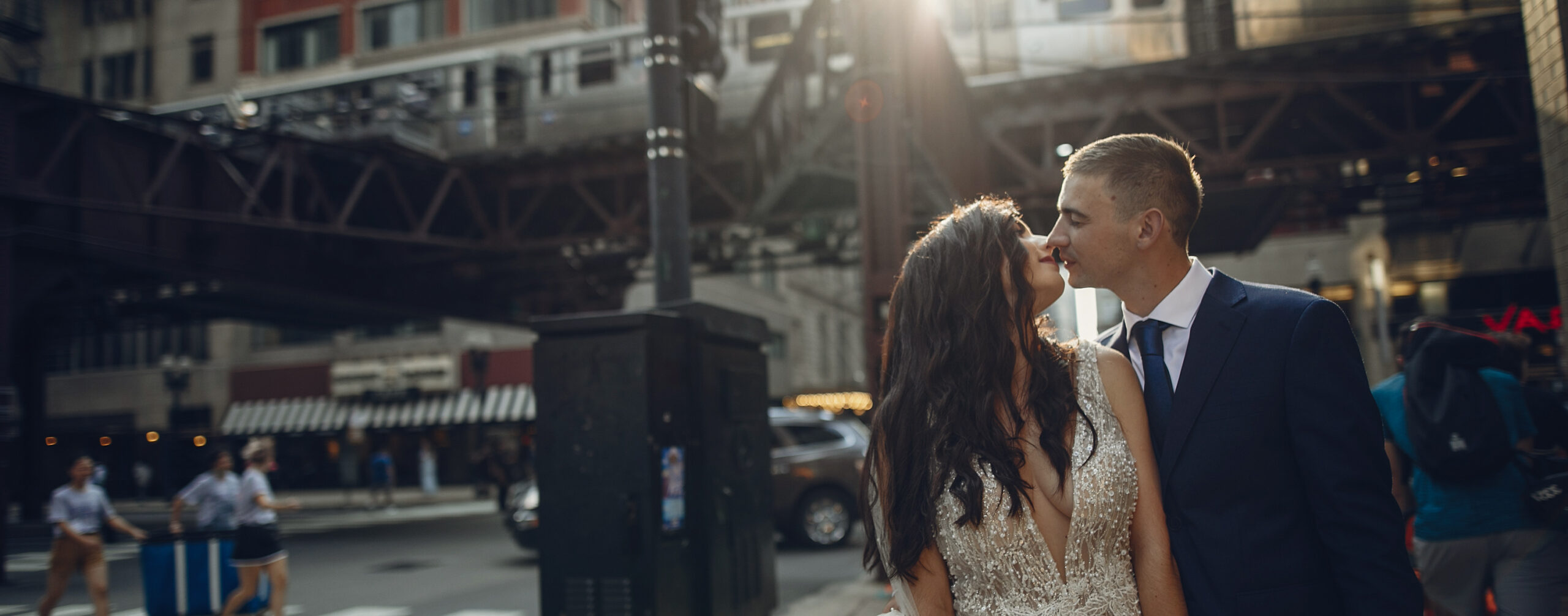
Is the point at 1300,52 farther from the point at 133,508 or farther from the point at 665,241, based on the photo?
the point at 133,508

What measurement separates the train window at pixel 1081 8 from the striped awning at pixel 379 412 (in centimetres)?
2186

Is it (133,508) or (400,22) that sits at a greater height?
(400,22)

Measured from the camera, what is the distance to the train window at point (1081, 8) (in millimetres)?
16703

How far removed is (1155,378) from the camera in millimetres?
2303

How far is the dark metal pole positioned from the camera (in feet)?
22.9

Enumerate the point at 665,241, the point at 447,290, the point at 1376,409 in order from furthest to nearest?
the point at 447,290
the point at 665,241
the point at 1376,409

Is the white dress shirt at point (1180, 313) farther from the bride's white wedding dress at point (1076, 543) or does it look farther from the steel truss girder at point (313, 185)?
the steel truss girder at point (313, 185)

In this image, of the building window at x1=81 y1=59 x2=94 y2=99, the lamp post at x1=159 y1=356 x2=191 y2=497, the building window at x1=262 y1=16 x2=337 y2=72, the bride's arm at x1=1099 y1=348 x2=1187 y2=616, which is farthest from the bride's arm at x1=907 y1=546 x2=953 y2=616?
the building window at x1=81 y1=59 x2=94 y2=99

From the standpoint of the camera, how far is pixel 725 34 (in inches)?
750

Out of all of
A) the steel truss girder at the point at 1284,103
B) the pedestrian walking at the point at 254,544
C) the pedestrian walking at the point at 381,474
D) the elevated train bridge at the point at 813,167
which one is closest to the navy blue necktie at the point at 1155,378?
the elevated train bridge at the point at 813,167

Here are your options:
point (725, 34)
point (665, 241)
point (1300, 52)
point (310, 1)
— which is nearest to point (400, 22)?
point (310, 1)

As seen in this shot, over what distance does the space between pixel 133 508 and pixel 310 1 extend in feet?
64.0

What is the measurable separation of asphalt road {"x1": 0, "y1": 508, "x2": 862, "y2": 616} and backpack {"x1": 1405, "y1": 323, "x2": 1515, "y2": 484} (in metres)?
6.29

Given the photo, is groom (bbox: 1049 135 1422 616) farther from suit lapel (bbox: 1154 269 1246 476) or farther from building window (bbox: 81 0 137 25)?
building window (bbox: 81 0 137 25)
